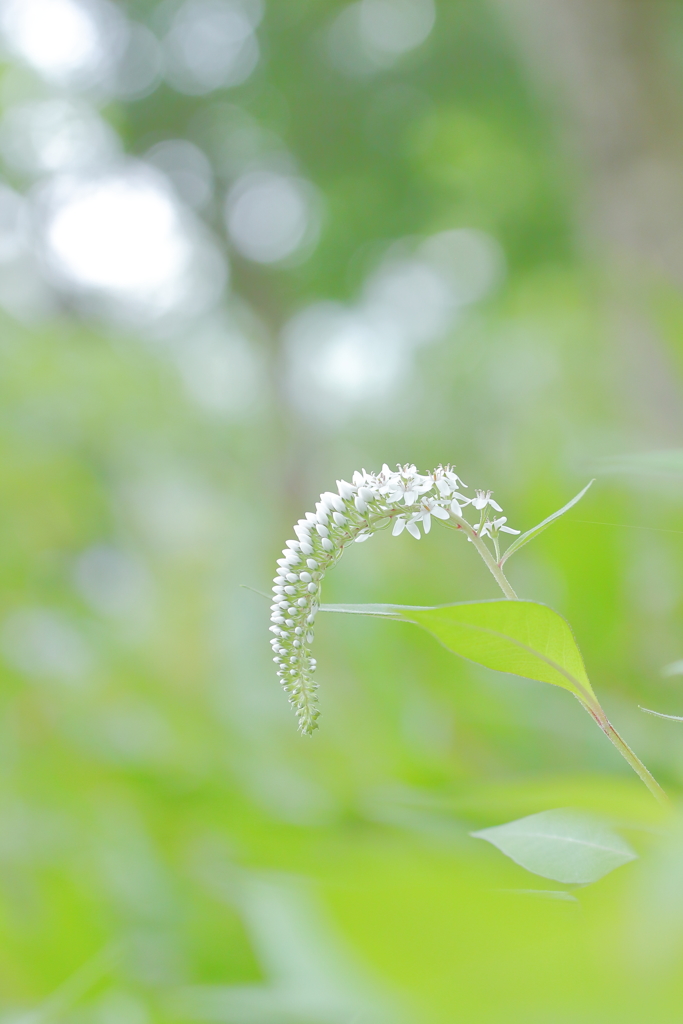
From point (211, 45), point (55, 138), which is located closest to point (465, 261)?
point (211, 45)

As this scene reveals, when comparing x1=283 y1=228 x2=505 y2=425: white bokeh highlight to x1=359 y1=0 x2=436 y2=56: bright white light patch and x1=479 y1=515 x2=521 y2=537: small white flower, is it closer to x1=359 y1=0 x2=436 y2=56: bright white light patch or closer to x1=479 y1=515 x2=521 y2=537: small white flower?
x1=359 y1=0 x2=436 y2=56: bright white light patch

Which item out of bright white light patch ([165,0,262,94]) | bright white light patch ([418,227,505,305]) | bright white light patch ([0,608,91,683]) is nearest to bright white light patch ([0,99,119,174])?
bright white light patch ([165,0,262,94])

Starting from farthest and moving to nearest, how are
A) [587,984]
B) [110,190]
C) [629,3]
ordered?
[110,190]
[629,3]
[587,984]

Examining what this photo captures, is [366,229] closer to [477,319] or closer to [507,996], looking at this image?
[477,319]

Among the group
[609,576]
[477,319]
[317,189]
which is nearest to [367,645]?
[609,576]

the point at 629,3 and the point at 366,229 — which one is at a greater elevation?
the point at 366,229
